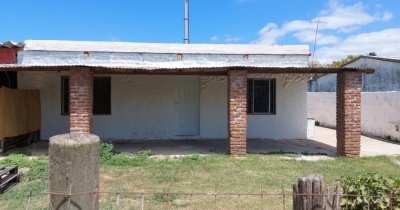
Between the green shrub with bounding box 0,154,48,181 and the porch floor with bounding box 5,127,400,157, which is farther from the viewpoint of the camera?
the porch floor with bounding box 5,127,400,157

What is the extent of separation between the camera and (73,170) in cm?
209

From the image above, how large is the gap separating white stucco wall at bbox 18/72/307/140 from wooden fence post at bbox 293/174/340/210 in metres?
9.42

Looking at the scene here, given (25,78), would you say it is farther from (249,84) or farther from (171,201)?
(171,201)

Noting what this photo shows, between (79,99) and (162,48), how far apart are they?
450cm


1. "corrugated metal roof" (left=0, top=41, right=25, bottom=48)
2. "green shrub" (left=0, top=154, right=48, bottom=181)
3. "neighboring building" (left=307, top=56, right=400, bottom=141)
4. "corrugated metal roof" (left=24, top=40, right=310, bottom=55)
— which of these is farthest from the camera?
"neighboring building" (left=307, top=56, right=400, bottom=141)

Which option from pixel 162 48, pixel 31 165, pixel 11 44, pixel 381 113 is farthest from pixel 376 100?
pixel 11 44

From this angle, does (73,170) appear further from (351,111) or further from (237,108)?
(351,111)

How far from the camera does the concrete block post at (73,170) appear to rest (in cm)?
209

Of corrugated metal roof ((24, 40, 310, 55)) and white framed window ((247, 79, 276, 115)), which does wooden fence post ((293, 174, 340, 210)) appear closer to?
white framed window ((247, 79, 276, 115))

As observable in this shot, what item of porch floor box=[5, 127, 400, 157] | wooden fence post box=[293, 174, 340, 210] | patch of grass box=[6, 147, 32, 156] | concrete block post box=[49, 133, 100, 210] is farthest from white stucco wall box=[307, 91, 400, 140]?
concrete block post box=[49, 133, 100, 210]

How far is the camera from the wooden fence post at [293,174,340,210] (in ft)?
8.57

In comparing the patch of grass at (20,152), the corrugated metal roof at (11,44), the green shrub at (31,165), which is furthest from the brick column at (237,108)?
the corrugated metal roof at (11,44)

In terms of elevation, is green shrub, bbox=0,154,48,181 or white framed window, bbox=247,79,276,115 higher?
white framed window, bbox=247,79,276,115

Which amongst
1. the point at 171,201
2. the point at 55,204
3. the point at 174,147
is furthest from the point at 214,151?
the point at 55,204
